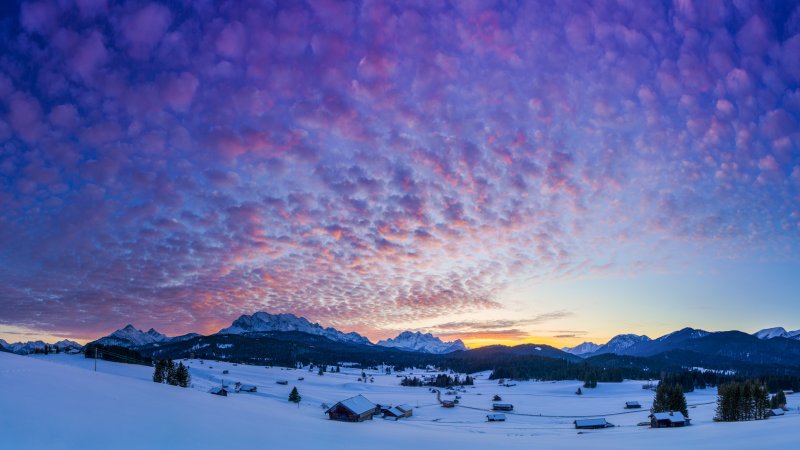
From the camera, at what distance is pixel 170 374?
257ft

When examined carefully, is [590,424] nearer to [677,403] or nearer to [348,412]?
[677,403]

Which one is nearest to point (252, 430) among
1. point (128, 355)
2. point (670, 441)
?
point (670, 441)

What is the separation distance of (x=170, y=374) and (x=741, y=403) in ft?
285

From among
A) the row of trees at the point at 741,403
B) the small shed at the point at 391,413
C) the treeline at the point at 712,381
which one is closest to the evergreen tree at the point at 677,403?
the row of trees at the point at 741,403

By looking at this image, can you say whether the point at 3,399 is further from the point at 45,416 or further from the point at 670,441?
the point at 670,441

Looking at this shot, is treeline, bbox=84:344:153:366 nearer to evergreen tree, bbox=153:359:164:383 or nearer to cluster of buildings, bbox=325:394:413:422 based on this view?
evergreen tree, bbox=153:359:164:383

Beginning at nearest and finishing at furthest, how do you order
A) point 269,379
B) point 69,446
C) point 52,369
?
1. point 69,446
2. point 52,369
3. point 269,379

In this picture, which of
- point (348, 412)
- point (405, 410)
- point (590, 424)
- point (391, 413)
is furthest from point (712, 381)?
point (348, 412)

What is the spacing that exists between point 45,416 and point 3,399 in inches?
114

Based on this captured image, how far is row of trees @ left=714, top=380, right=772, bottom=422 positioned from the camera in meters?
61.9

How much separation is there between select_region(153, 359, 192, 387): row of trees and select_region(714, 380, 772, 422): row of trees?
80250 mm

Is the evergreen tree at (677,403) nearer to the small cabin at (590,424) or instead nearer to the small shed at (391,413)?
the small cabin at (590,424)

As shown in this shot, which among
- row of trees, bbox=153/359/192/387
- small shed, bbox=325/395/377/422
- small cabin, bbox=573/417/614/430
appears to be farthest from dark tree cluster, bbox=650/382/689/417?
row of trees, bbox=153/359/192/387

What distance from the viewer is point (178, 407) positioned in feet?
93.6
